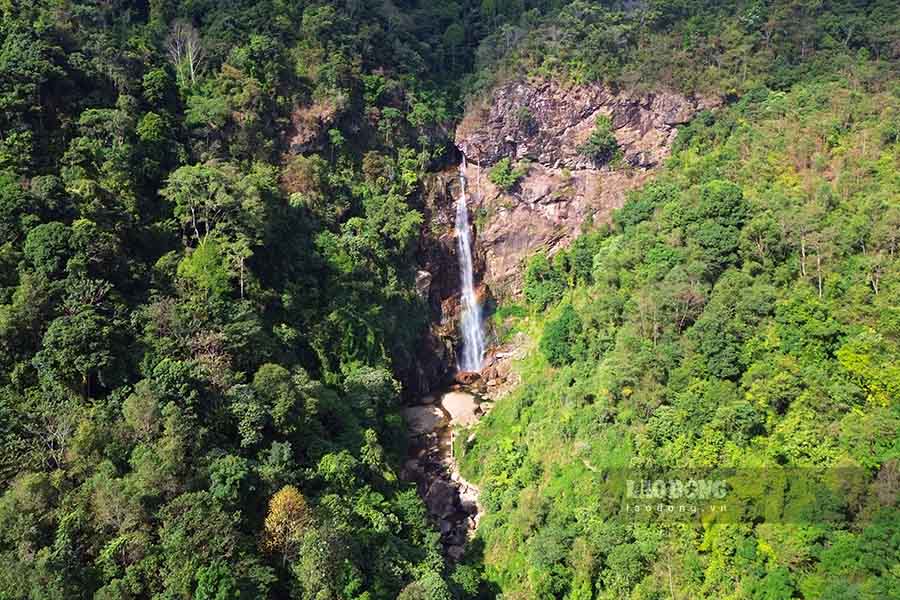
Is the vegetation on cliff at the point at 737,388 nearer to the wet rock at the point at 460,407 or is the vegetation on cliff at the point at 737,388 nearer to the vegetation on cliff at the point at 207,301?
the wet rock at the point at 460,407

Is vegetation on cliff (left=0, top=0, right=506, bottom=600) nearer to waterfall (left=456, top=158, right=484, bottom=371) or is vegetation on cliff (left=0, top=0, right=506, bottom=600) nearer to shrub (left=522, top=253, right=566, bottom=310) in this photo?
waterfall (left=456, top=158, right=484, bottom=371)

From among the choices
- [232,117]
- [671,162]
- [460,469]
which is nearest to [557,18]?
[671,162]

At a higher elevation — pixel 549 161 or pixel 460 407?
pixel 549 161

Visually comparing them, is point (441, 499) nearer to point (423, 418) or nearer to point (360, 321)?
point (423, 418)

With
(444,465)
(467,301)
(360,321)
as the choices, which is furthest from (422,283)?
(444,465)

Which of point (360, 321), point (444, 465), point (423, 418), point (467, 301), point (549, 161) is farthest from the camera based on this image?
point (549, 161)

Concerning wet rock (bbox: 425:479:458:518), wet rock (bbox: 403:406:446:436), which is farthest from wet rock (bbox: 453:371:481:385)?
wet rock (bbox: 425:479:458:518)
